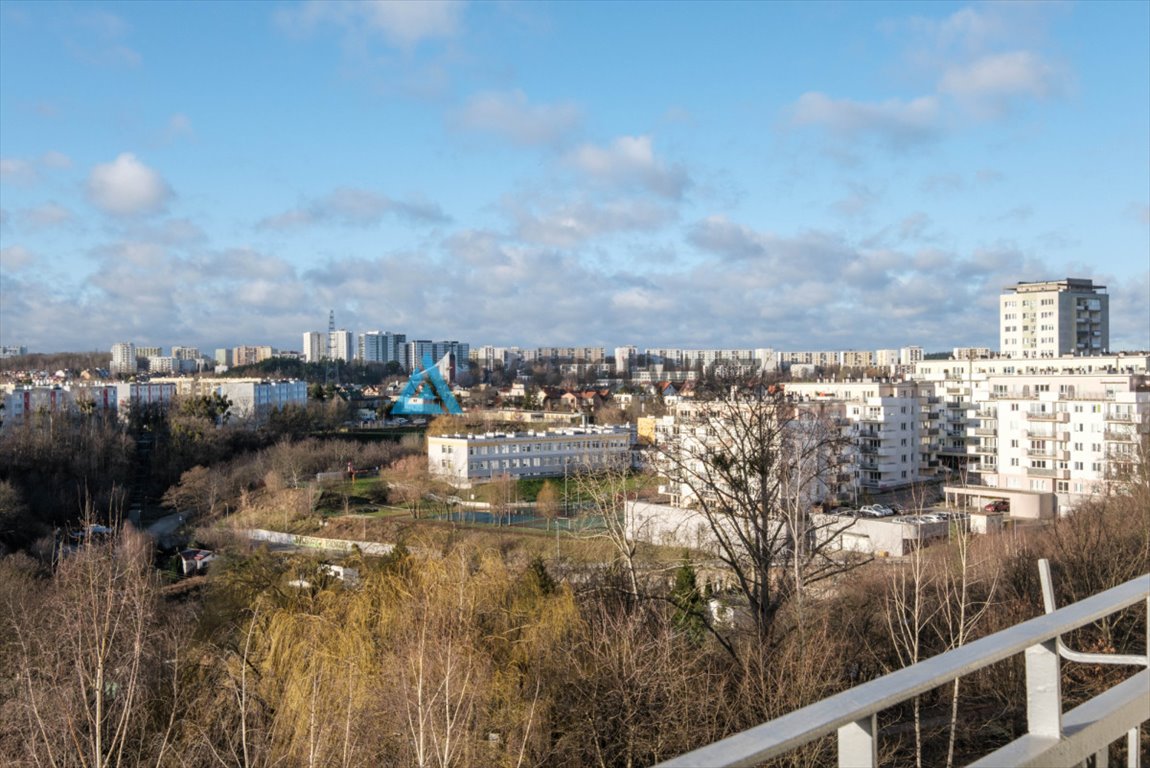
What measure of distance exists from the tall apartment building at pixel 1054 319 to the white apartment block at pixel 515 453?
80.5 feet

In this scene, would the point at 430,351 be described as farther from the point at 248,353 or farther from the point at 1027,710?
the point at 1027,710

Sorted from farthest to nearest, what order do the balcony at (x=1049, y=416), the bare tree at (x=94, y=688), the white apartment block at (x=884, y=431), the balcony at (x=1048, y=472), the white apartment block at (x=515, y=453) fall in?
the white apartment block at (x=515, y=453), the white apartment block at (x=884, y=431), the balcony at (x=1048, y=472), the balcony at (x=1049, y=416), the bare tree at (x=94, y=688)

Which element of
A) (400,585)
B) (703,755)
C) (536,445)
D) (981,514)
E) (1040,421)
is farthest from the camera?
(536,445)

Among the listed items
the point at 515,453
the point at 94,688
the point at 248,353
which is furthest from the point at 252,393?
the point at 248,353

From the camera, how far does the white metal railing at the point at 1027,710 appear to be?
81cm

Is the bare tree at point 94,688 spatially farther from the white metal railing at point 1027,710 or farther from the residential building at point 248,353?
the residential building at point 248,353

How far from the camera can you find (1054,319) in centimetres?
4694

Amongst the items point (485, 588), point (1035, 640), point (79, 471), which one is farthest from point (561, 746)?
point (79, 471)

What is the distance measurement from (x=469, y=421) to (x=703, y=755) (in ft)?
148

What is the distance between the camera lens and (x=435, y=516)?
1086 inches

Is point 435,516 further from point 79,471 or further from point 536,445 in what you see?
point 79,471

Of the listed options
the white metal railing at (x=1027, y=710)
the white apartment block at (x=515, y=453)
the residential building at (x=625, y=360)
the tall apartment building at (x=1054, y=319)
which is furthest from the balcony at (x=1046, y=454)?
the residential building at (x=625, y=360)

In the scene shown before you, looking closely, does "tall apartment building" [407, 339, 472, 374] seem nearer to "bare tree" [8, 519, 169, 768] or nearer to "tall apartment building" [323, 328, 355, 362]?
"tall apartment building" [323, 328, 355, 362]

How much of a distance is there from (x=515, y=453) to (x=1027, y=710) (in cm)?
3330
